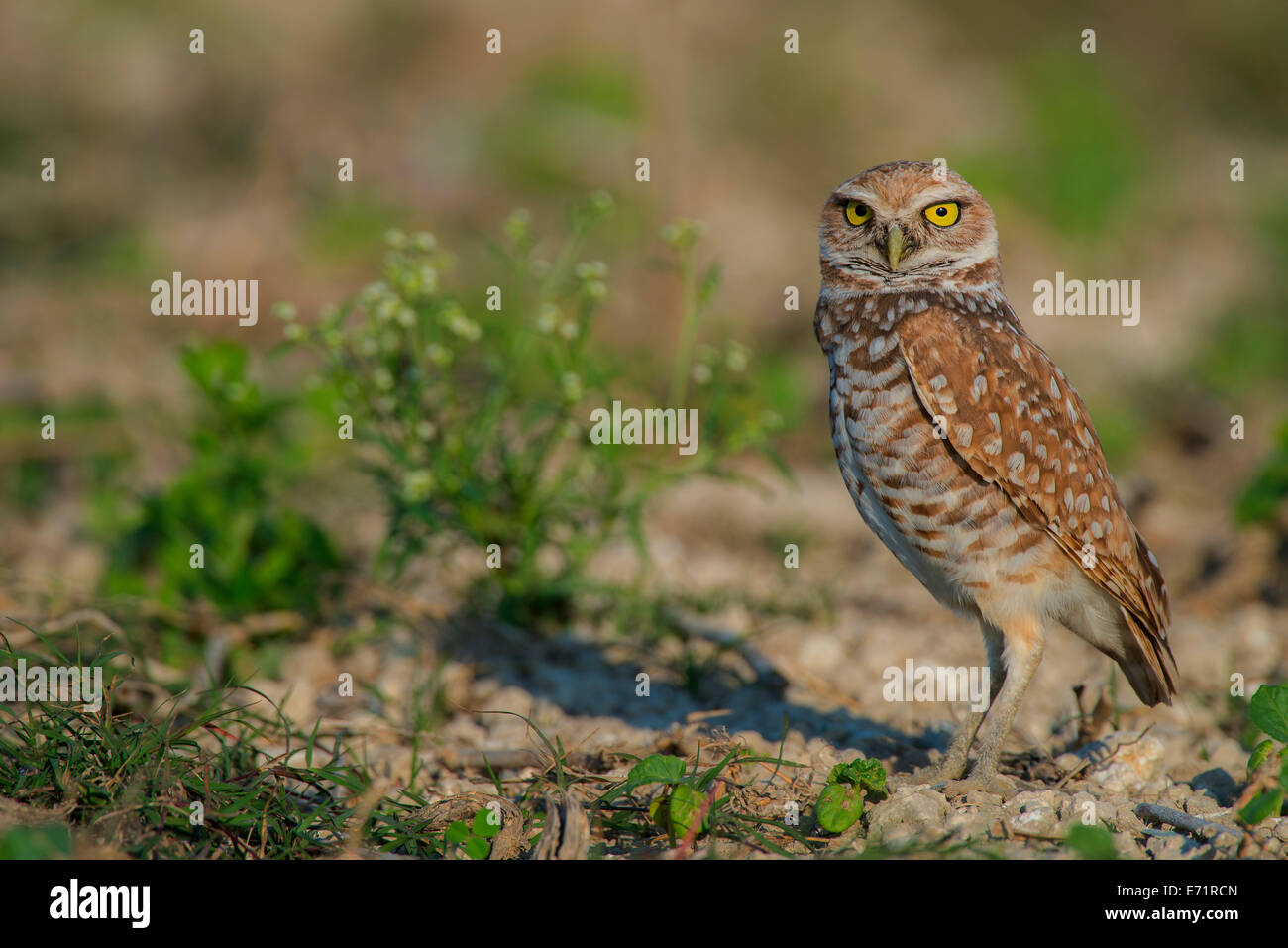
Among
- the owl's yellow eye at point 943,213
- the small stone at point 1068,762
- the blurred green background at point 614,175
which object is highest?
the blurred green background at point 614,175

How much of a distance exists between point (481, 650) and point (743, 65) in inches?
338

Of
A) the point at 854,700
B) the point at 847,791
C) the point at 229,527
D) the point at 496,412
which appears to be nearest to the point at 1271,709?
the point at 847,791

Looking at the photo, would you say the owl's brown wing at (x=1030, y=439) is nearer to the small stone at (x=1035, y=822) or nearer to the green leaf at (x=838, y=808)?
the small stone at (x=1035, y=822)

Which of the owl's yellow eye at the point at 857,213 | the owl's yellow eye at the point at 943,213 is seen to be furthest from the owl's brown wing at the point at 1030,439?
the owl's yellow eye at the point at 857,213

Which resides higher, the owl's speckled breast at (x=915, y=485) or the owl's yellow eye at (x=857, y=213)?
the owl's yellow eye at (x=857, y=213)

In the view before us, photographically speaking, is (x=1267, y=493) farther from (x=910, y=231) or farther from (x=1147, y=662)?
(x=910, y=231)

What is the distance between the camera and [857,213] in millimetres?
3574

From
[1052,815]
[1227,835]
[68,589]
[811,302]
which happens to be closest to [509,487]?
[68,589]

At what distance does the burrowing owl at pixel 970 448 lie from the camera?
10.7 ft

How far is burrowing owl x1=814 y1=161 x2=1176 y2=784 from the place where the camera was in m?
3.27

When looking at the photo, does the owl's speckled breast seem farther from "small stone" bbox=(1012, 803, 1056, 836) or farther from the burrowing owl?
"small stone" bbox=(1012, 803, 1056, 836)

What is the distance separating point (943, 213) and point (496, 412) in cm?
176

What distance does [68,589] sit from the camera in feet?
15.4

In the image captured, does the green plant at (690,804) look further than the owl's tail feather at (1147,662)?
No
